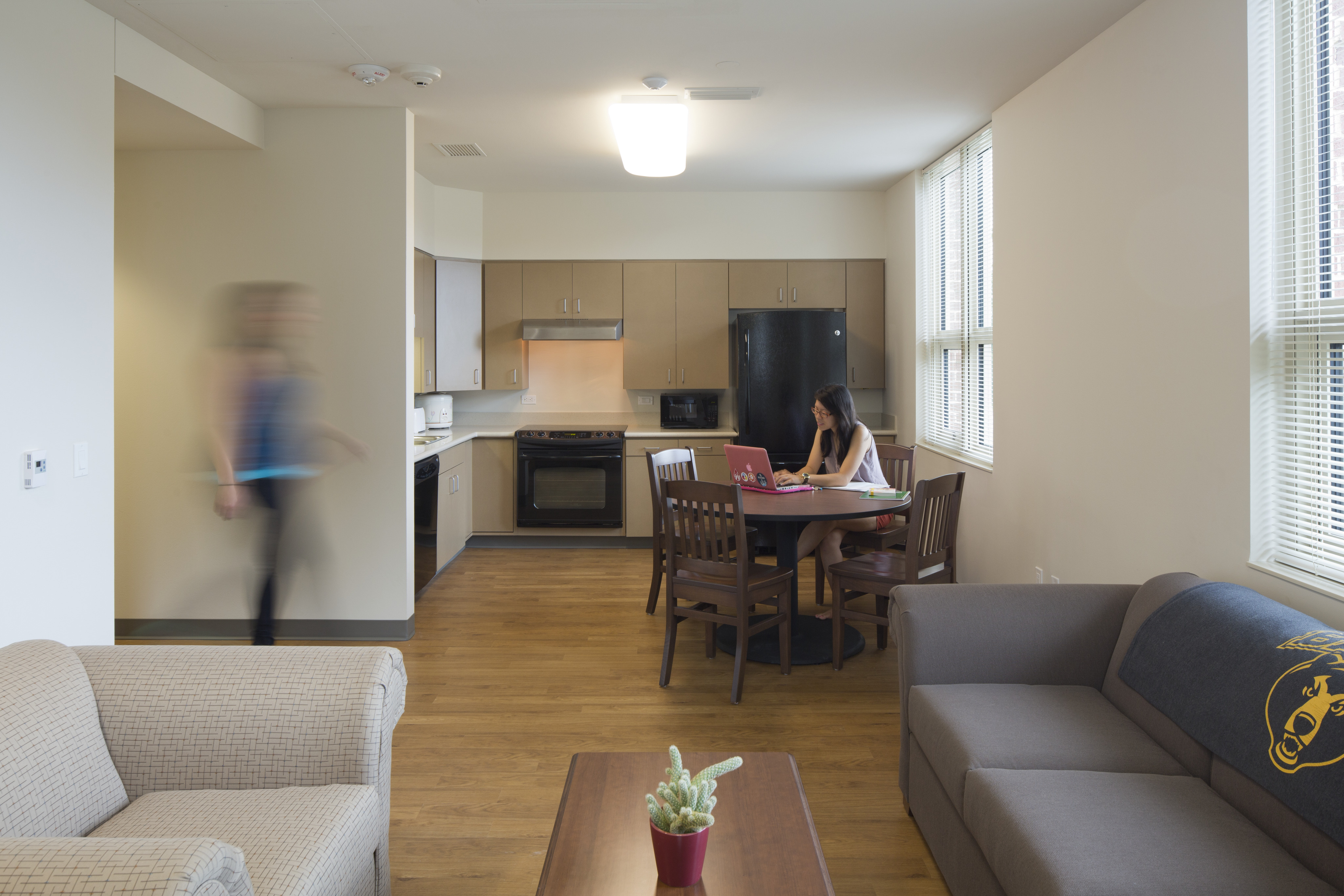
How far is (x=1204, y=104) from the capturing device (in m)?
2.62

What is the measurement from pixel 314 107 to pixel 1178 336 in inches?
153

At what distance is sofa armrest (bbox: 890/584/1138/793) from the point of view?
2.41m

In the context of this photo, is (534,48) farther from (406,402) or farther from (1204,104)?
(1204,104)

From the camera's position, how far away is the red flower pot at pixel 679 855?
4.82 feet

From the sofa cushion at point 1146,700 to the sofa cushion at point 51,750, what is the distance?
2330mm

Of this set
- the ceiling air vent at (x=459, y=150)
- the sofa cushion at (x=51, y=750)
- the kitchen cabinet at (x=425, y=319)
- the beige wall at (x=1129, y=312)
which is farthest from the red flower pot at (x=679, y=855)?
the kitchen cabinet at (x=425, y=319)

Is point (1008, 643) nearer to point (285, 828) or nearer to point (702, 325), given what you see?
point (285, 828)

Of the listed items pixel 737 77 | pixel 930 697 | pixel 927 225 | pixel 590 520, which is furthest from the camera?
pixel 590 520

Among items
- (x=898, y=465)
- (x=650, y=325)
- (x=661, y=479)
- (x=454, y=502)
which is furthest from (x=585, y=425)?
(x=898, y=465)

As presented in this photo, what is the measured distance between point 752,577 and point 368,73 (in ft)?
8.86

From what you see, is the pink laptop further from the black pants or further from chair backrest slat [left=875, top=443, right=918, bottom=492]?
the black pants

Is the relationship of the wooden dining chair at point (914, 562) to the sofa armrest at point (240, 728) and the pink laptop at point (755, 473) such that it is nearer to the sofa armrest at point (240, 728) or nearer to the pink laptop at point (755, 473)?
the pink laptop at point (755, 473)

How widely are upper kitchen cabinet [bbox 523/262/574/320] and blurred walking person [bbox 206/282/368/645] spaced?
2711 millimetres

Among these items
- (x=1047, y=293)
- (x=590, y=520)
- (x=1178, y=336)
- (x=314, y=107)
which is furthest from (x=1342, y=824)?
(x=590, y=520)
